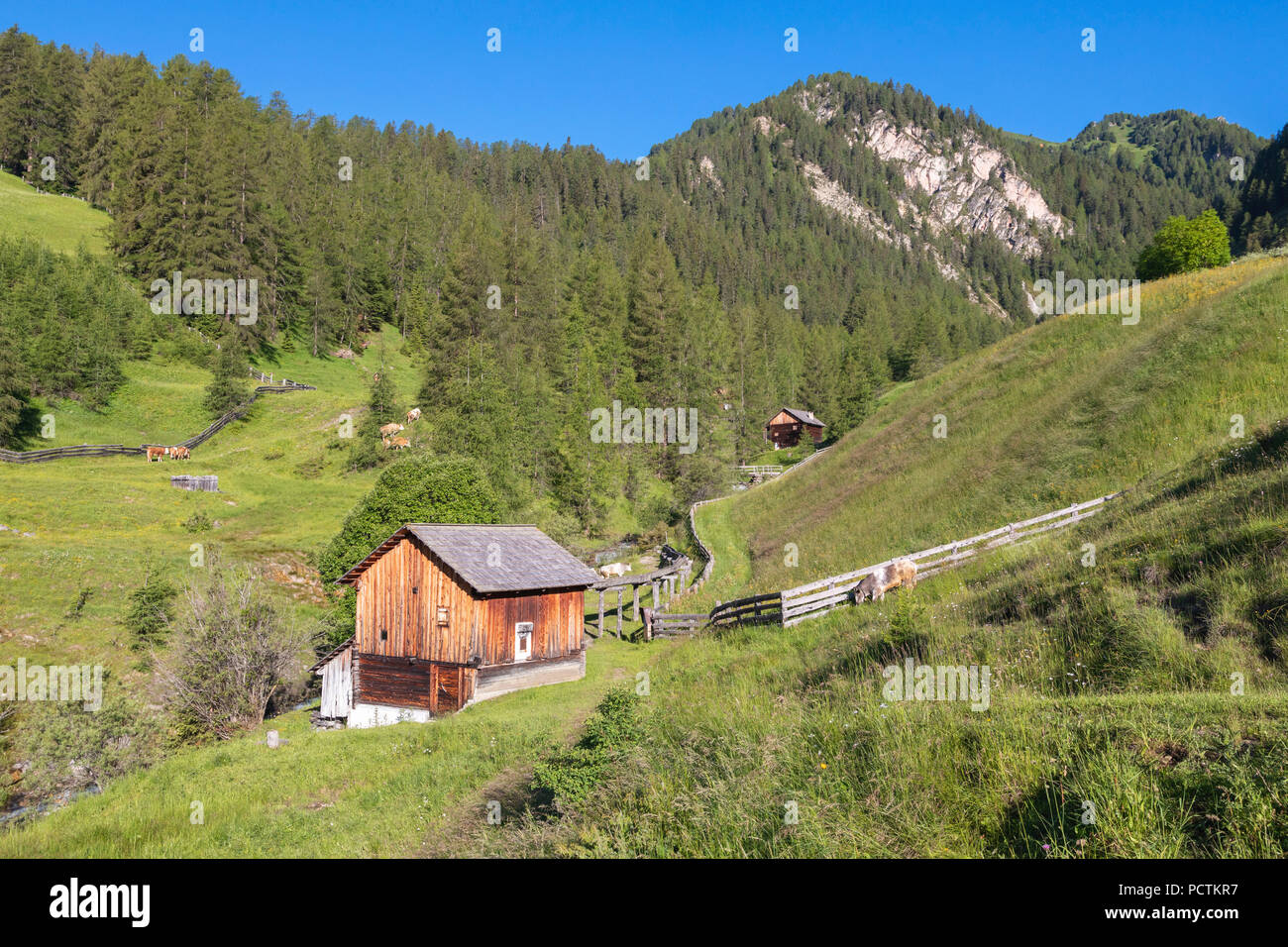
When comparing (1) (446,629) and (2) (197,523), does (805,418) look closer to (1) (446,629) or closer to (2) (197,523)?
(2) (197,523)

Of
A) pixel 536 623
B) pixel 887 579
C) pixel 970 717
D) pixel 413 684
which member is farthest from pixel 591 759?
pixel 413 684

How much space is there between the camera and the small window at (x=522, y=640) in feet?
92.1

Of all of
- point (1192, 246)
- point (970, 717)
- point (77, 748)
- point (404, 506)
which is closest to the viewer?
point (970, 717)

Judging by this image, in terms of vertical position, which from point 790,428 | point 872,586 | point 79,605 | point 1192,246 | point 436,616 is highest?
point 1192,246

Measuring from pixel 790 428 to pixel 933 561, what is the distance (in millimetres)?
81672

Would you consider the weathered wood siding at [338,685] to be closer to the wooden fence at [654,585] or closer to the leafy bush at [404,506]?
the leafy bush at [404,506]

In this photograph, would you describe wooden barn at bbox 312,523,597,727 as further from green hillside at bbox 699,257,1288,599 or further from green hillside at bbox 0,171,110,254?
green hillside at bbox 0,171,110,254

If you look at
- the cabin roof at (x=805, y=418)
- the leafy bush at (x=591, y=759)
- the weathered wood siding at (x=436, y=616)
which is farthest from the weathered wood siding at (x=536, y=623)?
the cabin roof at (x=805, y=418)

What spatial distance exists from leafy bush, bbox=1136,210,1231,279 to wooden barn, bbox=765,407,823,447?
155ft

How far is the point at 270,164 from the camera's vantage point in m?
99.3

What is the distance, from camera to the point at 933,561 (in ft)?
63.8

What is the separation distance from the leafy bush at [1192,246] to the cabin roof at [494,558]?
164 feet

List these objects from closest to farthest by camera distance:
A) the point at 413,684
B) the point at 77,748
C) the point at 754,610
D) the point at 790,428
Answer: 1. the point at 77,748
2. the point at 754,610
3. the point at 413,684
4. the point at 790,428
